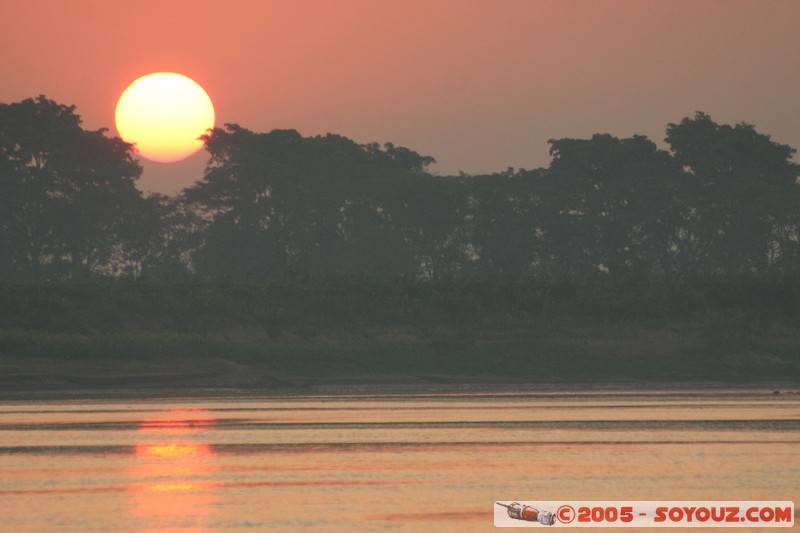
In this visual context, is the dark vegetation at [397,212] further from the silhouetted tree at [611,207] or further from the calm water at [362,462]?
the calm water at [362,462]

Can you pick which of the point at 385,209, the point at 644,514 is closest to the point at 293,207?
the point at 385,209

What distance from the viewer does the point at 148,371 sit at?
39.4 meters

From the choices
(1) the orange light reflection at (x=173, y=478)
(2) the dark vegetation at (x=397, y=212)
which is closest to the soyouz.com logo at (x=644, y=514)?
(1) the orange light reflection at (x=173, y=478)

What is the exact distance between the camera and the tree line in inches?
3187

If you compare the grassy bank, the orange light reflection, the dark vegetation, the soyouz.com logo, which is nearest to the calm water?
the orange light reflection

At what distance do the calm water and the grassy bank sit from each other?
12.0 m

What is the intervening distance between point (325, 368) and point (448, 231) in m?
46.3

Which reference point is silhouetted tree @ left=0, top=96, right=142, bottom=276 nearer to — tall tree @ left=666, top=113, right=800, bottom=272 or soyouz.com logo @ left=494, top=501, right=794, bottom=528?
tall tree @ left=666, top=113, right=800, bottom=272

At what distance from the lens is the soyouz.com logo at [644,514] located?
41.3ft

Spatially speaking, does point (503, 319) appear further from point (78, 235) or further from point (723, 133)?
point (723, 133)

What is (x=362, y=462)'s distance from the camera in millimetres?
17531

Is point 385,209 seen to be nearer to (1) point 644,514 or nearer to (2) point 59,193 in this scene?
(2) point 59,193

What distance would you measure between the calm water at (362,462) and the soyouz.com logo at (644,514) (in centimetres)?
38

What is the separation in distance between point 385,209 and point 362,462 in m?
71.2
